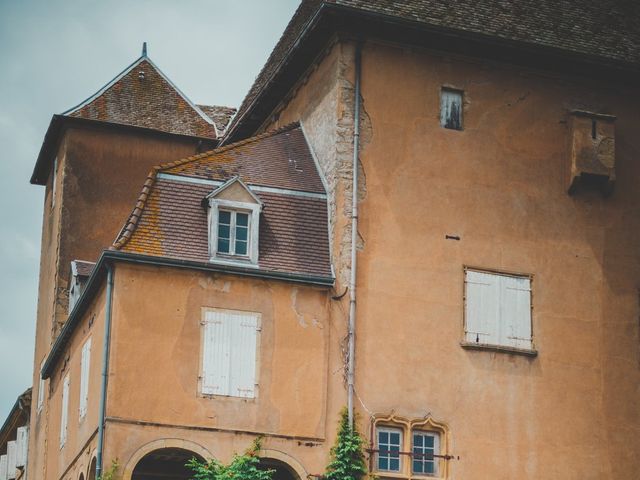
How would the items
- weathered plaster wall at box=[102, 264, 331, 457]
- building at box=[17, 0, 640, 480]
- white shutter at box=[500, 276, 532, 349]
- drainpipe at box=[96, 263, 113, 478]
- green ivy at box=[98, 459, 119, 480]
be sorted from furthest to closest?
1. white shutter at box=[500, 276, 532, 349]
2. building at box=[17, 0, 640, 480]
3. weathered plaster wall at box=[102, 264, 331, 457]
4. drainpipe at box=[96, 263, 113, 478]
5. green ivy at box=[98, 459, 119, 480]

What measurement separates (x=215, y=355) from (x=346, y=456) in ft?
12.3

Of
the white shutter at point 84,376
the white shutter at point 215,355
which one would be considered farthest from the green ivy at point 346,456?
the white shutter at point 84,376

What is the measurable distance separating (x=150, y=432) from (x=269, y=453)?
108 inches

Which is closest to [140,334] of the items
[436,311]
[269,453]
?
[269,453]

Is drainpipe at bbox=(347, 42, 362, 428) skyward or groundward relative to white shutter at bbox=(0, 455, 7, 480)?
skyward

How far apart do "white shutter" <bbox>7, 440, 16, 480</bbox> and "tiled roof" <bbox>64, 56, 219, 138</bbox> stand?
13.5 m

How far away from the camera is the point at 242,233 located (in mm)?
36750

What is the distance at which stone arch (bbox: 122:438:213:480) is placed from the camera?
111 ft

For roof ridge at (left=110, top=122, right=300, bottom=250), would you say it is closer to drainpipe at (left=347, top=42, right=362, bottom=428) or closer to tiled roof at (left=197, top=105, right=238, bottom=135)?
drainpipe at (left=347, top=42, right=362, bottom=428)

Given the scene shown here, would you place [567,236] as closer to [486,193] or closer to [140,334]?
[486,193]

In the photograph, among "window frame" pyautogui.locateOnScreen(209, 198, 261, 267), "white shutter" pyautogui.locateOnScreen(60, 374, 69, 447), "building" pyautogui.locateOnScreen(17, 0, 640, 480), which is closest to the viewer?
"building" pyautogui.locateOnScreen(17, 0, 640, 480)

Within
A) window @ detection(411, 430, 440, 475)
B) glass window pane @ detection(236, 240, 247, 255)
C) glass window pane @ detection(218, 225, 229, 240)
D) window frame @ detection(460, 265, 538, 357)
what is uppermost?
glass window pane @ detection(218, 225, 229, 240)

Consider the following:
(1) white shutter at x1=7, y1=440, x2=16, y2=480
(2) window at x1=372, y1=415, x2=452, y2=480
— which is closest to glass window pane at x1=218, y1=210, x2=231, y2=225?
(2) window at x1=372, y1=415, x2=452, y2=480

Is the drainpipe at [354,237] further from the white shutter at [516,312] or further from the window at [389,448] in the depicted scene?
the white shutter at [516,312]
